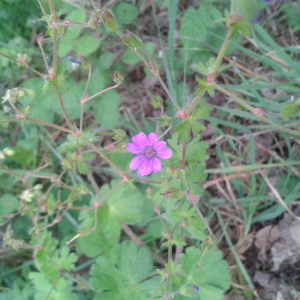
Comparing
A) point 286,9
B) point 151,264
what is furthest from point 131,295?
point 286,9

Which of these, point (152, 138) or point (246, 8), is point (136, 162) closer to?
point (152, 138)

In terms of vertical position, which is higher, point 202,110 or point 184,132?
point 202,110

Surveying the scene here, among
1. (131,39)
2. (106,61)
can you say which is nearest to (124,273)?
(131,39)

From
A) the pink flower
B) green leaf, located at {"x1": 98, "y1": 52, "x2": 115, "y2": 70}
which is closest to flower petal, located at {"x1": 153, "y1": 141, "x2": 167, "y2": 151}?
the pink flower

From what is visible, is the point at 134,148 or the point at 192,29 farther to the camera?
the point at 192,29

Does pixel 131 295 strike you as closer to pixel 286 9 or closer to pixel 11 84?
pixel 11 84
